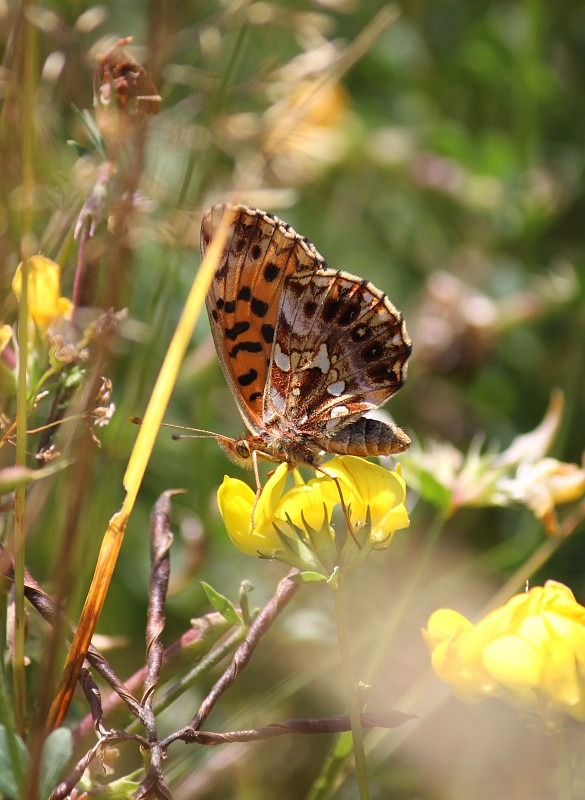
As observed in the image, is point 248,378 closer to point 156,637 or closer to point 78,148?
point 78,148

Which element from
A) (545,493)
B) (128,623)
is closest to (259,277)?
(545,493)

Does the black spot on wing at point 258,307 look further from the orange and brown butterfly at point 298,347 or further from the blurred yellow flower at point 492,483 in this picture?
the blurred yellow flower at point 492,483

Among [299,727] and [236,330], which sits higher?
[236,330]

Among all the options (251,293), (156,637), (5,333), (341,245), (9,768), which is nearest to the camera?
(9,768)

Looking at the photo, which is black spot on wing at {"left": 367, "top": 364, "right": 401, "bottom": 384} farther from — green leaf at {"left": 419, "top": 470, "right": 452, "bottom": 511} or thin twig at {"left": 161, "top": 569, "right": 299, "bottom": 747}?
thin twig at {"left": 161, "top": 569, "right": 299, "bottom": 747}

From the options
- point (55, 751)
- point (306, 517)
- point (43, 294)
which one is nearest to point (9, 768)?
point (55, 751)

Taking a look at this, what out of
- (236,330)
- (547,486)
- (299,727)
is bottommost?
(299,727)

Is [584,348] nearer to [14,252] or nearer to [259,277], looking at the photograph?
[259,277]
